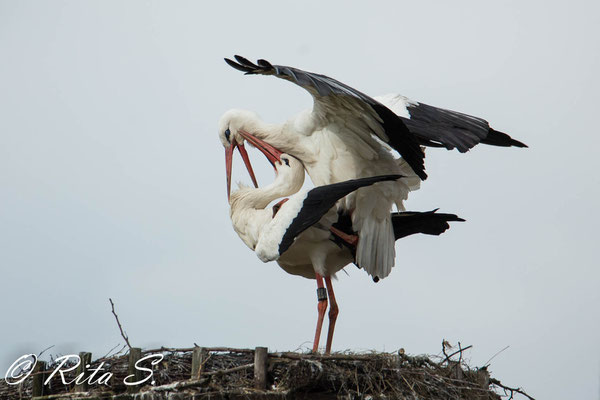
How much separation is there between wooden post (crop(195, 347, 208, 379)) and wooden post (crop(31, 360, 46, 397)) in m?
1.11

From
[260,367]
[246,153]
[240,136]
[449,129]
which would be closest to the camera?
[260,367]

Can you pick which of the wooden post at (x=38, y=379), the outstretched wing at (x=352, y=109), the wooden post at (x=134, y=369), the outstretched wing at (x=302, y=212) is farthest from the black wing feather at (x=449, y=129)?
the wooden post at (x=38, y=379)

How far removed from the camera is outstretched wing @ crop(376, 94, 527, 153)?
6.71 m

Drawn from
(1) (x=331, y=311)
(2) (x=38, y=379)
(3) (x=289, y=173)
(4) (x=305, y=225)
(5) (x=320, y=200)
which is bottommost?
(2) (x=38, y=379)

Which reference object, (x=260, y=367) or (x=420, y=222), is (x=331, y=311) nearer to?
(x=420, y=222)

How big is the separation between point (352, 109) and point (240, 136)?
5.27 feet

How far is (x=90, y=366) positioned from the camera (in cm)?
623

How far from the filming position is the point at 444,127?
6973mm

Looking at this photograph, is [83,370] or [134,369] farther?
[83,370]

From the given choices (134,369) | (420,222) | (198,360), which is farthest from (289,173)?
(134,369)

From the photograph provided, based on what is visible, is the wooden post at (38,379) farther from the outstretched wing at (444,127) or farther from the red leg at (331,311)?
the outstretched wing at (444,127)

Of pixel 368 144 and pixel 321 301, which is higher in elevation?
pixel 368 144

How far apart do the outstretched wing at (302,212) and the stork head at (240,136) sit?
3.14 ft

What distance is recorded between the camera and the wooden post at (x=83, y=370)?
607cm
